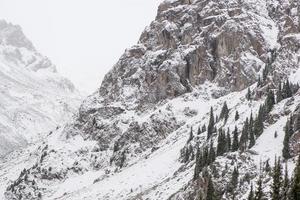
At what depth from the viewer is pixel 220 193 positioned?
113375 mm

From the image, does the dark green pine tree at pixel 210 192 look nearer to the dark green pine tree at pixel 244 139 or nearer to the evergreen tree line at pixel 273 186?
the evergreen tree line at pixel 273 186

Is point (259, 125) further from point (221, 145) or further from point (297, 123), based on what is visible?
point (297, 123)

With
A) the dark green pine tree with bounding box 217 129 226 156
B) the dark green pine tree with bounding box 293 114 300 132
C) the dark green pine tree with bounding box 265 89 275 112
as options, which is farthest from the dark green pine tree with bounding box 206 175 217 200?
the dark green pine tree with bounding box 265 89 275 112

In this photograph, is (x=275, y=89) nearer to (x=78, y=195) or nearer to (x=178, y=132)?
(x=178, y=132)

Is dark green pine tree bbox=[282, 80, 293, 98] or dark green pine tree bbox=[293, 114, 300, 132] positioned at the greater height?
dark green pine tree bbox=[293, 114, 300, 132]

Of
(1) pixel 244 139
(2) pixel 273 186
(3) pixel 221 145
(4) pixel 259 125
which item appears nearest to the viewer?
(2) pixel 273 186

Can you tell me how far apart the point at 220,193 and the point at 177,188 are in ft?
77.9

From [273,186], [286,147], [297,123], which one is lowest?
[286,147]

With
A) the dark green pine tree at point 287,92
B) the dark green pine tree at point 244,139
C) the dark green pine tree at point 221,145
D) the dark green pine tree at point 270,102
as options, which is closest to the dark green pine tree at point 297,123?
the dark green pine tree at point 244,139

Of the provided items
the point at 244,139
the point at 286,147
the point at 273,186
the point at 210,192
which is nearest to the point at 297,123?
the point at 286,147

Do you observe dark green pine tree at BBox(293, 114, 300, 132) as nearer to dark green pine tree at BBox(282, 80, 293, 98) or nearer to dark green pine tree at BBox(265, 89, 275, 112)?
dark green pine tree at BBox(265, 89, 275, 112)

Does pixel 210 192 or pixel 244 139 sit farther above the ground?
pixel 210 192

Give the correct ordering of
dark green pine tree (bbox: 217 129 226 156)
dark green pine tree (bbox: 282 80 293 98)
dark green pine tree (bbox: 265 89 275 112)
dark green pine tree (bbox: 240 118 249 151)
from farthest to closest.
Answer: dark green pine tree (bbox: 282 80 293 98) < dark green pine tree (bbox: 265 89 275 112) < dark green pine tree (bbox: 217 129 226 156) < dark green pine tree (bbox: 240 118 249 151)

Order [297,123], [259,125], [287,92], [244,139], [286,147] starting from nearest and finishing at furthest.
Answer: [286,147], [297,123], [244,139], [259,125], [287,92]
